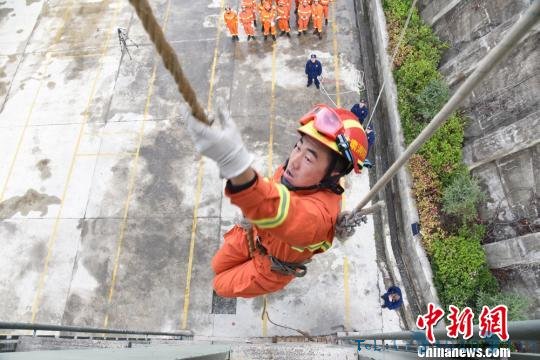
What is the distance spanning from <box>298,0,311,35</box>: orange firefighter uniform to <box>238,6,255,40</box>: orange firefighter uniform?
1.29 m

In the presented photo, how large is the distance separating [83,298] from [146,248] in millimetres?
1517

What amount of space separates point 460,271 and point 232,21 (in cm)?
821

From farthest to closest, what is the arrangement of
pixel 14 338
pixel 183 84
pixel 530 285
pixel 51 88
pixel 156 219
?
pixel 51 88, pixel 156 219, pixel 530 285, pixel 14 338, pixel 183 84

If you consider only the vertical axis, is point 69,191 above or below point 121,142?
below

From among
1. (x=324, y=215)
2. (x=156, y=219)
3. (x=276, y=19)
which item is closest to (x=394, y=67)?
(x=276, y=19)

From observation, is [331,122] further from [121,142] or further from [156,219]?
[121,142]

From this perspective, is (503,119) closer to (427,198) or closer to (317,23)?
(427,198)

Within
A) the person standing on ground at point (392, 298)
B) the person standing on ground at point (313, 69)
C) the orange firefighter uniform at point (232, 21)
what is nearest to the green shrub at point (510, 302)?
the person standing on ground at point (392, 298)

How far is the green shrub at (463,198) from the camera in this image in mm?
7162

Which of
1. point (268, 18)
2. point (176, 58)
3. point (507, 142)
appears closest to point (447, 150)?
point (507, 142)

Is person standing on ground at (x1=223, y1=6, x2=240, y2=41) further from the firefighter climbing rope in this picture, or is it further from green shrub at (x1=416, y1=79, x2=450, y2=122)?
the firefighter climbing rope

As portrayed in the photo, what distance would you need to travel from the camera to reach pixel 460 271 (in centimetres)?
692

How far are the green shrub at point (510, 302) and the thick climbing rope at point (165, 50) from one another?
6145 millimetres

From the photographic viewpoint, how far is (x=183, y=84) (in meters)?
1.91
